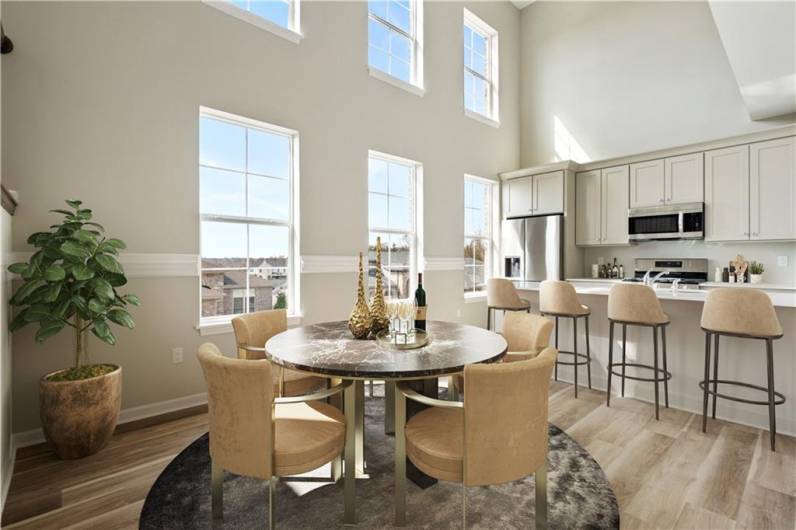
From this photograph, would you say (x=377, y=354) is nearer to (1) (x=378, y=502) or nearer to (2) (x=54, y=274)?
(1) (x=378, y=502)

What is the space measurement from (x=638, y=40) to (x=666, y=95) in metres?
0.92

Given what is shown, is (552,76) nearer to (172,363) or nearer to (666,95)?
(666,95)

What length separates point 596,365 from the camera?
362 centimetres

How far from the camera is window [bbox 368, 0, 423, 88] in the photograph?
15.1ft

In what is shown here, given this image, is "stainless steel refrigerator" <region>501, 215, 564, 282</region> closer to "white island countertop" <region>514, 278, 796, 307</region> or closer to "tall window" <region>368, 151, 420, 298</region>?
"white island countertop" <region>514, 278, 796, 307</region>

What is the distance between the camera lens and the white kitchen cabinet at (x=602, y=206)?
525cm

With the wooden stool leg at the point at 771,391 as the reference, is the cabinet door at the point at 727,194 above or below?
above

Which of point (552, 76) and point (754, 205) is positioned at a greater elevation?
point (552, 76)

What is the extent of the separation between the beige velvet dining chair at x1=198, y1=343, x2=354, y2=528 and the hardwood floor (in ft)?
2.38

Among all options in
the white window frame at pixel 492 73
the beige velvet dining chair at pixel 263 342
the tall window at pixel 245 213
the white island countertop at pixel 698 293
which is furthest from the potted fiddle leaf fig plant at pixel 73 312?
the white window frame at pixel 492 73

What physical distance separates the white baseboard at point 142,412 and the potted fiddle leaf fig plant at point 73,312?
385 mm

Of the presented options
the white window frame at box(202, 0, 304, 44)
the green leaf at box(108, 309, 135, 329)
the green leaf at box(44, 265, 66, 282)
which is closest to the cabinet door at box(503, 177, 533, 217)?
the white window frame at box(202, 0, 304, 44)

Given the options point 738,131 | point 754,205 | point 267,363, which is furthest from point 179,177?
point 738,131

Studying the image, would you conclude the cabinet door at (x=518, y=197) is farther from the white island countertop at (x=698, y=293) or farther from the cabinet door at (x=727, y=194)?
the white island countertop at (x=698, y=293)
